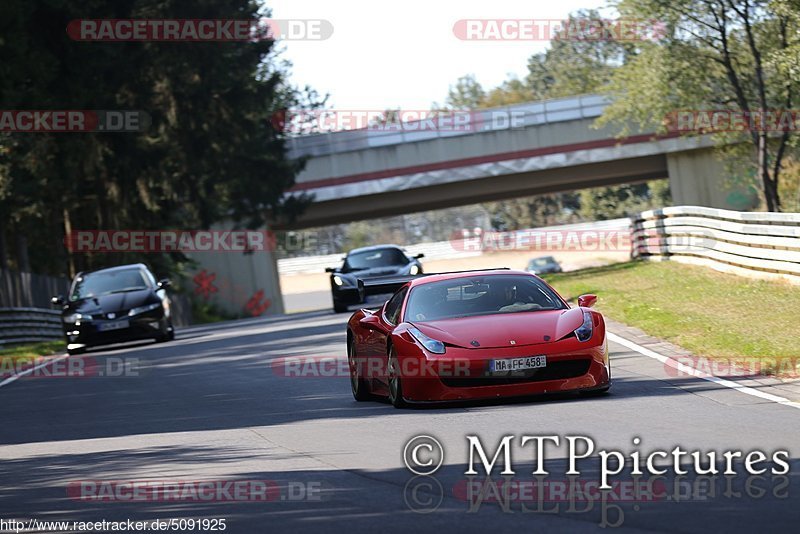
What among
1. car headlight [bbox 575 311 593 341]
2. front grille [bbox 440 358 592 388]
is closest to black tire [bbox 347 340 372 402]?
front grille [bbox 440 358 592 388]

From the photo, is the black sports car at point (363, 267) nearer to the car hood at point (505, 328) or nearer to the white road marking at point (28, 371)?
the white road marking at point (28, 371)

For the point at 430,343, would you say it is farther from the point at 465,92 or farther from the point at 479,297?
the point at 465,92

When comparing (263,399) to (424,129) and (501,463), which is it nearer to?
(501,463)

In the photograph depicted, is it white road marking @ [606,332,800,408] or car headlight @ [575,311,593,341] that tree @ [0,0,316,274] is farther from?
car headlight @ [575,311,593,341]

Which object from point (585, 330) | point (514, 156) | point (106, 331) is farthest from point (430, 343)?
point (514, 156)

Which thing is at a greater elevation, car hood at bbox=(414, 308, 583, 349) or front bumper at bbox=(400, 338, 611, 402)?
car hood at bbox=(414, 308, 583, 349)

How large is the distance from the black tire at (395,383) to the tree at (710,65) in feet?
94.1

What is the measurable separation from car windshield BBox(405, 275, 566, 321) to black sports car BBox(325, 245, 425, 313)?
1896 cm

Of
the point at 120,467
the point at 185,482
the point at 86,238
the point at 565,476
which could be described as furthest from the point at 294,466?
the point at 86,238

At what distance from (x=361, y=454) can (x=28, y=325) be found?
2869cm

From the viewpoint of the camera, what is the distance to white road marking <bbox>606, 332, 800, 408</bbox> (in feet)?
38.6

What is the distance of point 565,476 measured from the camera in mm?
8555

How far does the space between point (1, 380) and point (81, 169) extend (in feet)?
75.6

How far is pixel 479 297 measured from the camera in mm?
13641
